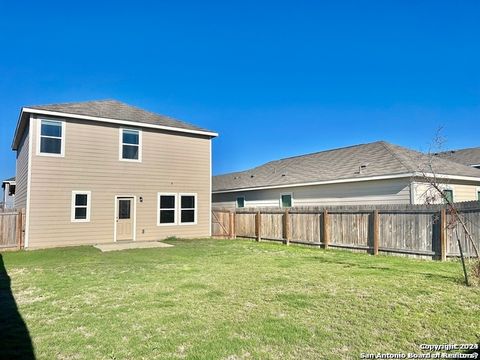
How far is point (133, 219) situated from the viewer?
15.2 m

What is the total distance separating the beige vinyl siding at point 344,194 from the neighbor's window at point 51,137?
11.5m

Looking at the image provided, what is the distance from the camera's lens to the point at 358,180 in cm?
1502

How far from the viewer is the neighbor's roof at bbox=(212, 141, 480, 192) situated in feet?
47.8

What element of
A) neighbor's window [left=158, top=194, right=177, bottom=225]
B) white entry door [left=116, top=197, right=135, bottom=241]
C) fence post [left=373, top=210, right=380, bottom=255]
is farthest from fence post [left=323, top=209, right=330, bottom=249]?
white entry door [left=116, top=197, right=135, bottom=241]

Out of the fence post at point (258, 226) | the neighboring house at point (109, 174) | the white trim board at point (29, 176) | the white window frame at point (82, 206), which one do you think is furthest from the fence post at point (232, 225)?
the white trim board at point (29, 176)

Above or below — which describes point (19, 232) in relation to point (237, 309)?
above

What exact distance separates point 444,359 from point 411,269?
532 cm

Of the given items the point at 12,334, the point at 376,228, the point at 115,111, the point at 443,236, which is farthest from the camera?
the point at 115,111

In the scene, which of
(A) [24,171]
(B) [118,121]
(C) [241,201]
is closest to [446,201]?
(B) [118,121]

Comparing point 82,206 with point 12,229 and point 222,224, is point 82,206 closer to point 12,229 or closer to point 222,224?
point 12,229

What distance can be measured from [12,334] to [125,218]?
1128 cm

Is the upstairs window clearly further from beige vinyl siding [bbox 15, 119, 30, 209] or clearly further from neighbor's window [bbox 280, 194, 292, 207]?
beige vinyl siding [bbox 15, 119, 30, 209]

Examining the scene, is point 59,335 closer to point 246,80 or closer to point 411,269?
point 411,269

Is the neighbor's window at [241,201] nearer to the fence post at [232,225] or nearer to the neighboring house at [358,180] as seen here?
the neighboring house at [358,180]
